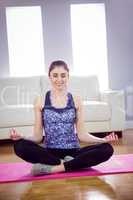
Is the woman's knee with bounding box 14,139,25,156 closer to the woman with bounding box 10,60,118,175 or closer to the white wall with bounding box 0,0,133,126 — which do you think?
the woman with bounding box 10,60,118,175

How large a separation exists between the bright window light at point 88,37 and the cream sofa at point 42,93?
1.25ft

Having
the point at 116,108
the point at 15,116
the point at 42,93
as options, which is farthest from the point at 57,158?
the point at 42,93

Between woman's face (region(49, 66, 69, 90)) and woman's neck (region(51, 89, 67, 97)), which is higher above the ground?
woman's face (region(49, 66, 69, 90))

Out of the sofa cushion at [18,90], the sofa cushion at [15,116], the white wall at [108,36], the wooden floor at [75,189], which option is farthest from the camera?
the white wall at [108,36]

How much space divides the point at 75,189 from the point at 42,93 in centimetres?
275

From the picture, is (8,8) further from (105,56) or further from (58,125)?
(58,125)

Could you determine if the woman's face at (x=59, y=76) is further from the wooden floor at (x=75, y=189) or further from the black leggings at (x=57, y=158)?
the wooden floor at (x=75, y=189)

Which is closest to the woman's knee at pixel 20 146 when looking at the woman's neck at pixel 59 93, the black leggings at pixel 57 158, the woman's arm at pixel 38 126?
the black leggings at pixel 57 158

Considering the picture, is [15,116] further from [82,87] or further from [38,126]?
[38,126]

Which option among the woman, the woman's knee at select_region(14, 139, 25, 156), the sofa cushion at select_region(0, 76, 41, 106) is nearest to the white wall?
the sofa cushion at select_region(0, 76, 41, 106)

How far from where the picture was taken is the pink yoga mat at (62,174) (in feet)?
8.14

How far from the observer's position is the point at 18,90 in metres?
4.83

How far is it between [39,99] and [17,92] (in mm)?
2156

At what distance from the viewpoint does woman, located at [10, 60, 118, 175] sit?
8.33ft
